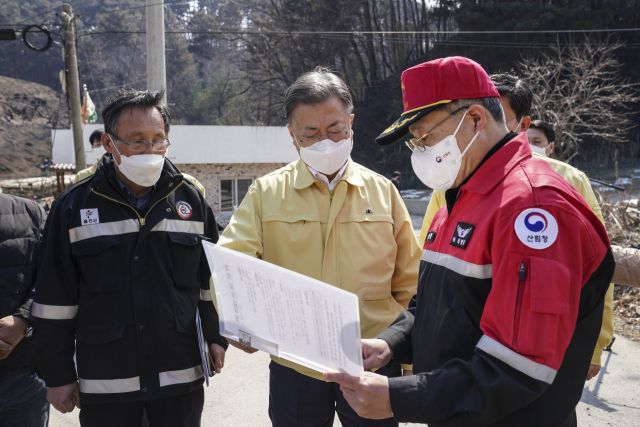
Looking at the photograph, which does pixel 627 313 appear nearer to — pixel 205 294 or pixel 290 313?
pixel 205 294

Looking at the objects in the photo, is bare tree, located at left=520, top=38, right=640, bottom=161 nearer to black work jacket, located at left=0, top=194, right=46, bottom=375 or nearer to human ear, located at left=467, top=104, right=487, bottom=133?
human ear, located at left=467, top=104, right=487, bottom=133

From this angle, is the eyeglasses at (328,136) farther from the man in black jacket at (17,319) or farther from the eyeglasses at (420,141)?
the man in black jacket at (17,319)

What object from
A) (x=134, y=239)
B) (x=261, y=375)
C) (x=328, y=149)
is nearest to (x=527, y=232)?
(x=328, y=149)

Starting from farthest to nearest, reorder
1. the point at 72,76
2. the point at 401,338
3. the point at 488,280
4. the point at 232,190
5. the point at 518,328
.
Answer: the point at 232,190
the point at 72,76
the point at 401,338
the point at 488,280
the point at 518,328

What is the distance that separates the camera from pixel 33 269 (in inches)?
107

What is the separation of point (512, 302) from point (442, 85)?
74cm

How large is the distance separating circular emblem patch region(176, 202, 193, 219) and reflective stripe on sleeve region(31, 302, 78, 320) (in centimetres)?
68

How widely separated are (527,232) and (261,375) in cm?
396

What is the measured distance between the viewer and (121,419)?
240cm

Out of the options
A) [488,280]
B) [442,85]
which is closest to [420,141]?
[442,85]

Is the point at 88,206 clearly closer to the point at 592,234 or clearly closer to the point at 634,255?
the point at 592,234

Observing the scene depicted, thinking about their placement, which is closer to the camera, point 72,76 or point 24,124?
point 72,76

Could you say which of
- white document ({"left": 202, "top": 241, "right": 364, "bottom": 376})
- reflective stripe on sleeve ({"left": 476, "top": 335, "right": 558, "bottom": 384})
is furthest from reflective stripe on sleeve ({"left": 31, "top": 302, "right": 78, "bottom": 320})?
reflective stripe on sleeve ({"left": 476, "top": 335, "right": 558, "bottom": 384})

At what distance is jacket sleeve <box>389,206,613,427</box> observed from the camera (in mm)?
1261
